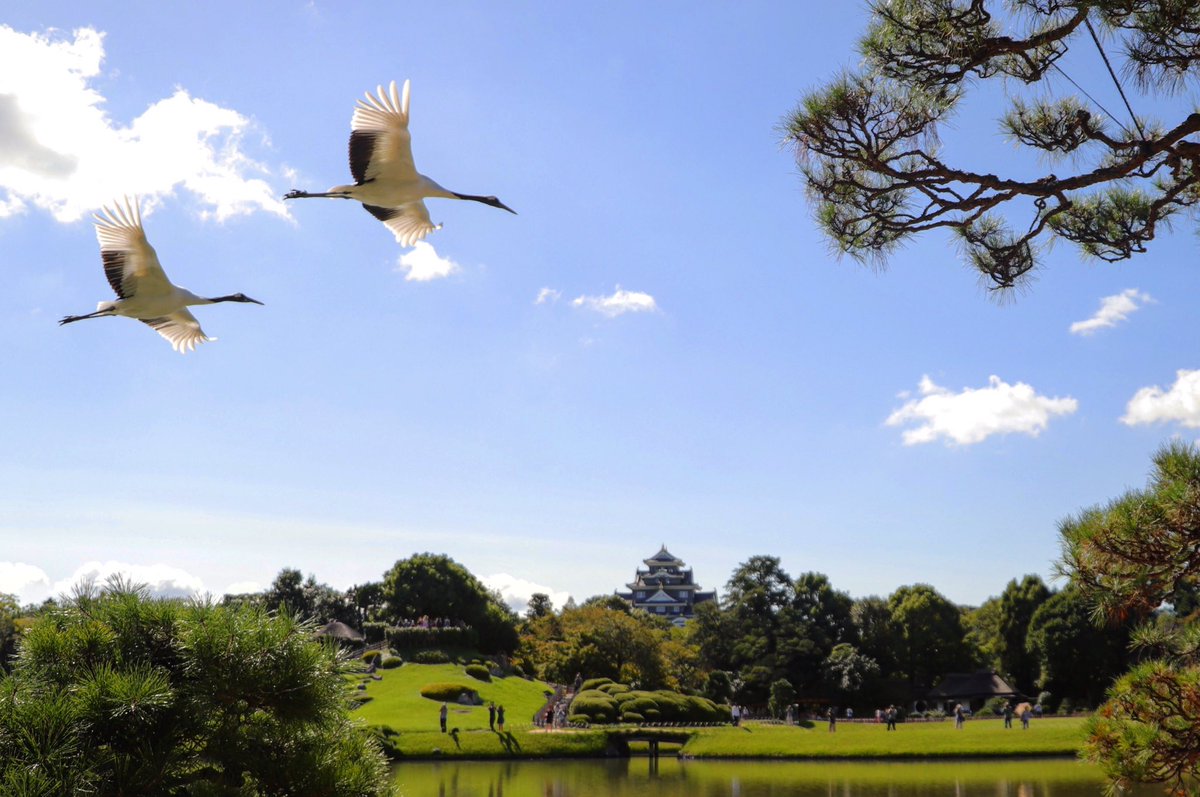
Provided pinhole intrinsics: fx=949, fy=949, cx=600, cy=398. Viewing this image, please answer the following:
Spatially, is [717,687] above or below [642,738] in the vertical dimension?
above

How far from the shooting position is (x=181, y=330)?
6.91 metres

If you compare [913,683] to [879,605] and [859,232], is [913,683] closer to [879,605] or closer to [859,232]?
[879,605]

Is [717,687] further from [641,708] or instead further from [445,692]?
[445,692]

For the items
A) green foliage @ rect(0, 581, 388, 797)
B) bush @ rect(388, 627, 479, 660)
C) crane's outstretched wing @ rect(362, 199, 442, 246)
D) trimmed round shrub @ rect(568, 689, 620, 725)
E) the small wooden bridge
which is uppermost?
crane's outstretched wing @ rect(362, 199, 442, 246)

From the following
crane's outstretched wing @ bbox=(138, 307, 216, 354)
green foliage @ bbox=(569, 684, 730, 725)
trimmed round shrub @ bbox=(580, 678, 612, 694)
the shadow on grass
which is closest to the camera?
crane's outstretched wing @ bbox=(138, 307, 216, 354)

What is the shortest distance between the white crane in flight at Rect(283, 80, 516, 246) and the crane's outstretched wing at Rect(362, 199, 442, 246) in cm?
29

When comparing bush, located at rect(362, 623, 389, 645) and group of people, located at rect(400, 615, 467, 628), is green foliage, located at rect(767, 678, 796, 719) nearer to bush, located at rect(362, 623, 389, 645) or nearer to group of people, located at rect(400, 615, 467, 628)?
group of people, located at rect(400, 615, 467, 628)

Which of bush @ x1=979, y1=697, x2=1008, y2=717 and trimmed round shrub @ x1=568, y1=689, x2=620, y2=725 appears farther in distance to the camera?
bush @ x1=979, y1=697, x2=1008, y2=717

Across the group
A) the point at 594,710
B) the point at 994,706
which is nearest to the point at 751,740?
the point at 594,710

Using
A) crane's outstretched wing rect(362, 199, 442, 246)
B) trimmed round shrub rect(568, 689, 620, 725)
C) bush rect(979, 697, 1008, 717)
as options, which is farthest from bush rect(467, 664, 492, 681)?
crane's outstretched wing rect(362, 199, 442, 246)

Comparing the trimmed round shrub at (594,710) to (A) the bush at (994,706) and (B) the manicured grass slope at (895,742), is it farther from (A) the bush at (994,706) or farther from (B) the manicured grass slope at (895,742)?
(A) the bush at (994,706)

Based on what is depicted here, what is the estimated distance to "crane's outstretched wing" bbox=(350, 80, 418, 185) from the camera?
5.44m

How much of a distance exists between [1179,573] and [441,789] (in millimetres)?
16195

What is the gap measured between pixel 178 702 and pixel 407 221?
10.8 feet
